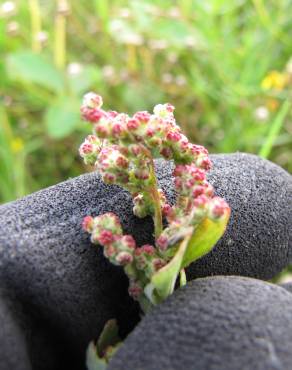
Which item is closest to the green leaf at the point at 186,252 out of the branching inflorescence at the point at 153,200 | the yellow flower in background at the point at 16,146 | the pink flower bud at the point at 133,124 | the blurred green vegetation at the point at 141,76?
the branching inflorescence at the point at 153,200

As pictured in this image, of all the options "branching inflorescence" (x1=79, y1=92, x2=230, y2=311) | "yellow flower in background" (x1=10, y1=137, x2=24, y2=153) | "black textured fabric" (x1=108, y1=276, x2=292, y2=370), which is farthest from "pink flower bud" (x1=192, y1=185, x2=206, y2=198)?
"yellow flower in background" (x1=10, y1=137, x2=24, y2=153)

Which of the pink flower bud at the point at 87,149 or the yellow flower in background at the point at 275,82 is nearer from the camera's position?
the pink flower bud at the point at 87,149

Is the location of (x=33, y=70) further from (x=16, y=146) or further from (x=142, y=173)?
(x=142, y=173)

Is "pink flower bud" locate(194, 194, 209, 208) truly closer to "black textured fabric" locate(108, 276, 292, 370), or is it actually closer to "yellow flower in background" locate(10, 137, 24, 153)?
"black textured fabric" locate(108, 276, 292, 370)

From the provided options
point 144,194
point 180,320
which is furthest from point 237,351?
point 144,194

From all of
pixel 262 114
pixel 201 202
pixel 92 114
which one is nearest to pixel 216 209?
pixel 201 202

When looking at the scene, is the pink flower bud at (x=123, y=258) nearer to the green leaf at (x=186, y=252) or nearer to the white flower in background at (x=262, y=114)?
the green leaf at (x=186, y=252)
